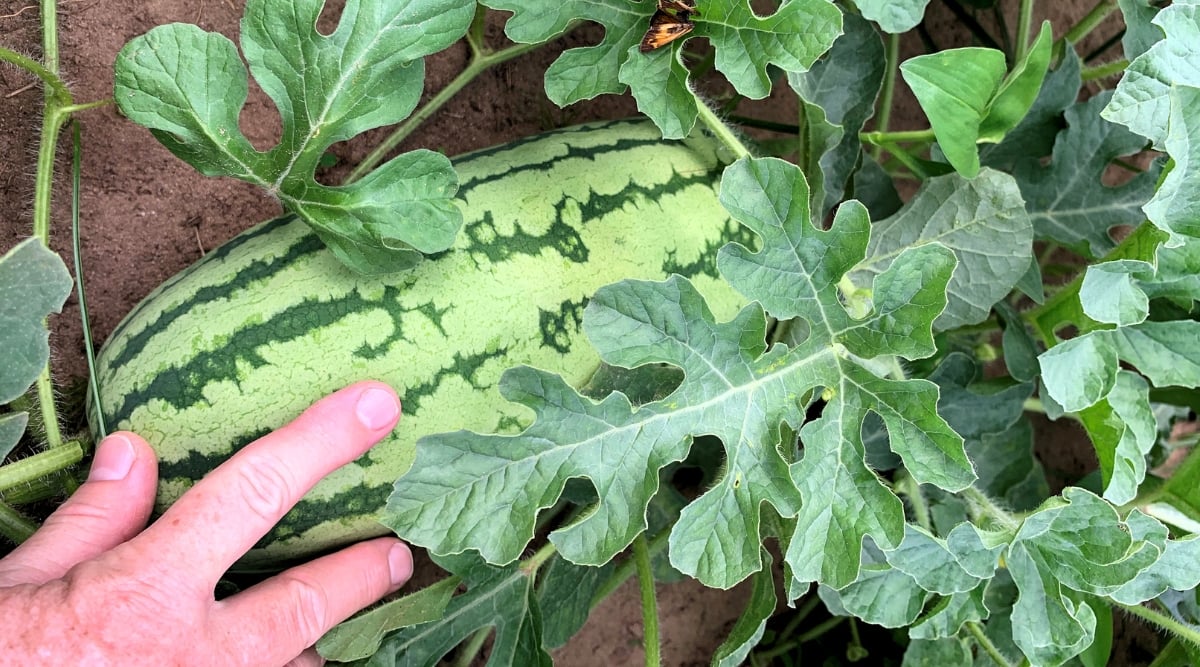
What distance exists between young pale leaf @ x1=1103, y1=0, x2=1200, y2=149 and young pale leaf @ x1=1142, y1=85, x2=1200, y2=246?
26mm

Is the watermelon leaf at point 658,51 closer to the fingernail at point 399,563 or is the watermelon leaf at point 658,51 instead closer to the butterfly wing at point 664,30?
the butterfly wing at point 664,30

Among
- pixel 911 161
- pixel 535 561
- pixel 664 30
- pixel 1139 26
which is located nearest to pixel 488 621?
pixel 535 561

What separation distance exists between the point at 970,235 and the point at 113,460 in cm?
137

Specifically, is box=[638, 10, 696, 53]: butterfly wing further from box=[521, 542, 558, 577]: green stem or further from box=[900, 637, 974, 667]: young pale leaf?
box=[900, 637, 974, 667]: young pale leaf

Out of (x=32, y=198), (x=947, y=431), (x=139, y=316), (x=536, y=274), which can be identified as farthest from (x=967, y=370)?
(x=32, y=198)

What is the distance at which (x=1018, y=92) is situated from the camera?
1369 mm

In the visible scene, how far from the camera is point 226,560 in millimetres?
1135

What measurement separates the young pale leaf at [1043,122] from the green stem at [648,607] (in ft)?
2.91

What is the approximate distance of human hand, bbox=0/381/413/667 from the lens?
101 cm

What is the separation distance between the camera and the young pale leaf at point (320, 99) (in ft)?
3.91

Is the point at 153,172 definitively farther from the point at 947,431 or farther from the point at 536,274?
the point at 947,431

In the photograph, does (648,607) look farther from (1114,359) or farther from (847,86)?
(847,86)

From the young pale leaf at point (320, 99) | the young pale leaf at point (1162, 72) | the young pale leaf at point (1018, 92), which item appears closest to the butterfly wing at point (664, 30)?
the young pale leaf at point (320, 99)

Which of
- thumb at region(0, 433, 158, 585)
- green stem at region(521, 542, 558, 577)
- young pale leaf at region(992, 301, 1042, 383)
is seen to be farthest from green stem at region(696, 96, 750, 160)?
thumb at region(0, 433, 158, 585)
